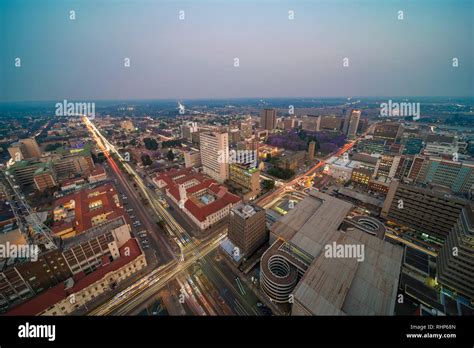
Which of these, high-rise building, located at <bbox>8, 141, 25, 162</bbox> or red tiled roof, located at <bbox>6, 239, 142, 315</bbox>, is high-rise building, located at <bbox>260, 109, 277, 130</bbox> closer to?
red tiled roof, located at <bbox>6, 239, 142, 315</bbox>

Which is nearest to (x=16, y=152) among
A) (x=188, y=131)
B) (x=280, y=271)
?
(x=188, y=131)

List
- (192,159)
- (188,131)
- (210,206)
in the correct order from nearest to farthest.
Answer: (210,206)
(192,159)
(188,131)

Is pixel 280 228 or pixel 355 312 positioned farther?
pixel 280 228

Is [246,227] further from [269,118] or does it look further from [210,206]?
[269,118]

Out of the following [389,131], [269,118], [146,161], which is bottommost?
[146,161]

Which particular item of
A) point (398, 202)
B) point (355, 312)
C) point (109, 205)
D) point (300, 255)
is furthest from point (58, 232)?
point (398, 202)

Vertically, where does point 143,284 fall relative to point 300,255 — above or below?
below
